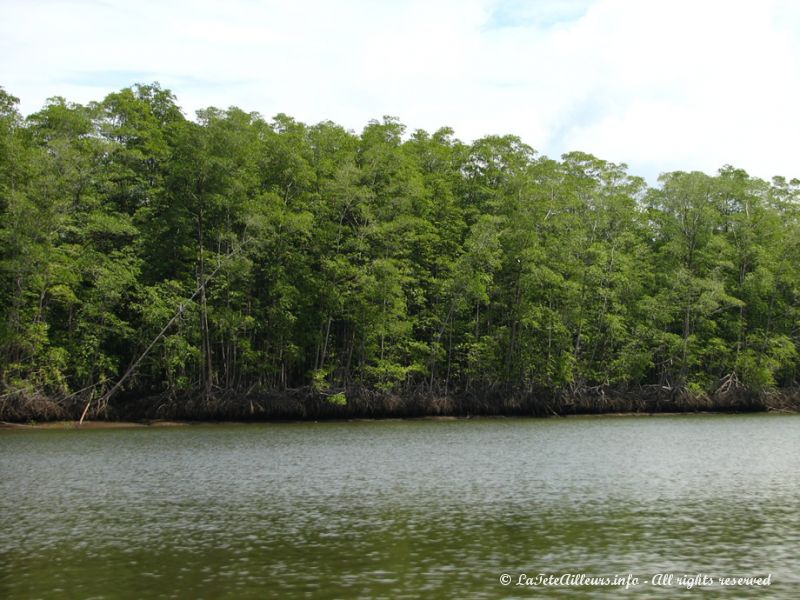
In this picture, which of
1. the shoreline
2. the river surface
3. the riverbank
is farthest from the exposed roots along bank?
the river surface

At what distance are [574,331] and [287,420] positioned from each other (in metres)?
21.7

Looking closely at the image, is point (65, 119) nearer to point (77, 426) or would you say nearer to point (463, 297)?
point (77, 426)

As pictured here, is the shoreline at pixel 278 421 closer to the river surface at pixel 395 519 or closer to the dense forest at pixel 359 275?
the dense forest at pixel 359 275

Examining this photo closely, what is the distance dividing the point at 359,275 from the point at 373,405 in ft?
25.9

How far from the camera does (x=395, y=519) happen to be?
16.4m

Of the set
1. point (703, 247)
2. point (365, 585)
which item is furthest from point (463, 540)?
point (703, 247)

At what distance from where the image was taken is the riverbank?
140 ft

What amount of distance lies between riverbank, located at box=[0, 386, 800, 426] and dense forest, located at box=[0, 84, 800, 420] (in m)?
0.15

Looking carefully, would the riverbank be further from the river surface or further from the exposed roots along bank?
the river surface

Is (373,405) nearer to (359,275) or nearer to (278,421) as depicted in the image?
(278,421)

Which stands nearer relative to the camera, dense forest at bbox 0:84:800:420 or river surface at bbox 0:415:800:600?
river surface at bbox 0:415:800:600

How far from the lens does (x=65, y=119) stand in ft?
151

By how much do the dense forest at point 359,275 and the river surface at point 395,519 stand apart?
13176 millimetres

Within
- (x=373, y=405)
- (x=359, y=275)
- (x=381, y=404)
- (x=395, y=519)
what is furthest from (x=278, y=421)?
(x=395, y=519)
